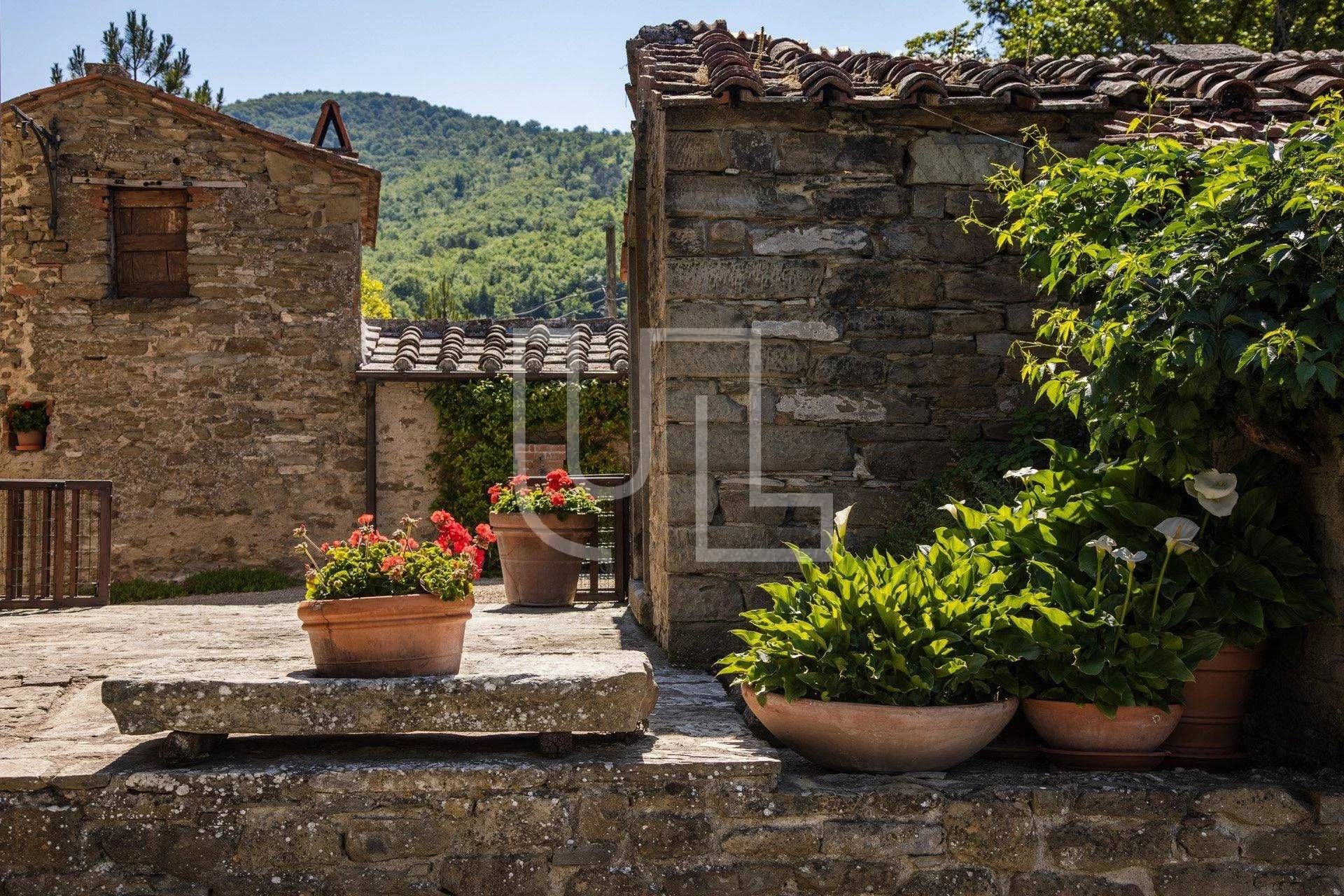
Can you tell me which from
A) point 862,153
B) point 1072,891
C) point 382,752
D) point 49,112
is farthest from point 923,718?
point 49,112

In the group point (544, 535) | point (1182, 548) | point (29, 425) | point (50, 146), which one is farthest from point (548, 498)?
point (50, 146)

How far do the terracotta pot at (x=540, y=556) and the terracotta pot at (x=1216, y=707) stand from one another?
4.45 meters

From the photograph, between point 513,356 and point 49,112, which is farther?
point 513,356

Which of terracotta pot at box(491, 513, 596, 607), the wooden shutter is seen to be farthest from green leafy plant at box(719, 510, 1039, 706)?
the wooden shutter

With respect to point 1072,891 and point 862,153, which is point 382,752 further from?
point 862,153

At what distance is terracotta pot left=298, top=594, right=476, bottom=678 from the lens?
351 cm

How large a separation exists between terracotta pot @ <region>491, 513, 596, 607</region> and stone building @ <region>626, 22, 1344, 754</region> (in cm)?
218

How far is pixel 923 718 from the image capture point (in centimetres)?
338

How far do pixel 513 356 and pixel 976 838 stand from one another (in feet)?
31.9

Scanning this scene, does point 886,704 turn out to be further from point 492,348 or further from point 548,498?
point 492,348

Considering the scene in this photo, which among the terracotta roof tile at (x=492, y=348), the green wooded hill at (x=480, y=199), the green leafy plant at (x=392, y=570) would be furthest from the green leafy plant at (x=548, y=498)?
the green wooded hill at (x=480, y=199)

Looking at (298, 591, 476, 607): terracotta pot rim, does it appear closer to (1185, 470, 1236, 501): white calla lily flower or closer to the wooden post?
(1185, 470, 1236, 501): white calla lily flower

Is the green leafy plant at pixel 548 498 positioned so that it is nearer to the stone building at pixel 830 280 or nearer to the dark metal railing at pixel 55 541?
the stone building at pixel 830 280

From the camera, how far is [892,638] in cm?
348
